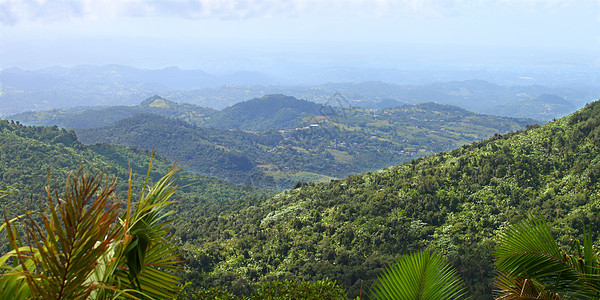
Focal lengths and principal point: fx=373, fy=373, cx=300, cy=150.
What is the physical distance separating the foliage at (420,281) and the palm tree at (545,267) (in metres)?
0.71

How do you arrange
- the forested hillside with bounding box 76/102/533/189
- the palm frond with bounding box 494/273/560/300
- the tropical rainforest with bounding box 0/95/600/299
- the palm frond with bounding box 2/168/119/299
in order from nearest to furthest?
the palm frond with bounding box 2/168/119/299
the palm frond with bounding box 494/273/560/300
the tropical rainforest with bounding box 0/95/600/299
the forested hillside with bounding box 76/102/533/189

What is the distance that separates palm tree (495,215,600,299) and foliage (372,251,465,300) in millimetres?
711

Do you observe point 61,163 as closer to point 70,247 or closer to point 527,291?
point 70,247

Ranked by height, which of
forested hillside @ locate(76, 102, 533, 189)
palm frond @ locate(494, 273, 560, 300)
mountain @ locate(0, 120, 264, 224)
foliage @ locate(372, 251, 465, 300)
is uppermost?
foliage @ locate(372, 251, 465, 300)

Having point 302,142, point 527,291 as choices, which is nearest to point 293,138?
point 302,142

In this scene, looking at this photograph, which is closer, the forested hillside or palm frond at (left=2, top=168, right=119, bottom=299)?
palm frond at (left=2, top=168, right=119, bottom=299)

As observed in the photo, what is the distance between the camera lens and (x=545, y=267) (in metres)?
3.81

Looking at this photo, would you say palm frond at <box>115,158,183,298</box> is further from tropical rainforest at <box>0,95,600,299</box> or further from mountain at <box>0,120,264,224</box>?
mountain at <box>0,120,264,224</box>

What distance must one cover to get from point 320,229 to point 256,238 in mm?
5579

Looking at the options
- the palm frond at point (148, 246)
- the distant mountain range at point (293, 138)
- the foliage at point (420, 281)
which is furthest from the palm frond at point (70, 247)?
the distant mountain range at point (293, 138)

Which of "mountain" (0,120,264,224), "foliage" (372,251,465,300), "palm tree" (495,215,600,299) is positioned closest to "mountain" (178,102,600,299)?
"palm tree" (495,215,600,299)

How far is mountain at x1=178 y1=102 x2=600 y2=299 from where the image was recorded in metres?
23.4

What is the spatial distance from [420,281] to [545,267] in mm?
1532

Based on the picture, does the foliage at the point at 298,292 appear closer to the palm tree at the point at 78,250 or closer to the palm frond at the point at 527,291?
the palm frond at the point at 527,291
